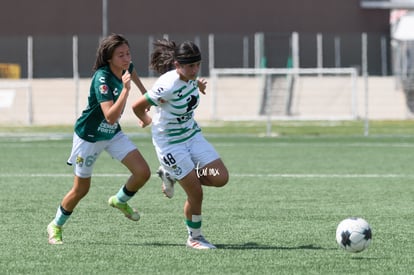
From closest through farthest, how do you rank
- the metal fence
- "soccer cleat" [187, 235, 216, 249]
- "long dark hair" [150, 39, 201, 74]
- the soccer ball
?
the soccer ball < "soccer cleat" [187, 235, 216, 249] < "long dark hair" [150, 39, 201, 74] < the metal fence

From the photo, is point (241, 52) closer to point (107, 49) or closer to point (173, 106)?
point (107, 49)

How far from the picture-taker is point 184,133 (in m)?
9.00

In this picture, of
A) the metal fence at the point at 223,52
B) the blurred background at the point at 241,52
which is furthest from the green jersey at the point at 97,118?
the metal fence at the point at 223,52

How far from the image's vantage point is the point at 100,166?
17.9 meters

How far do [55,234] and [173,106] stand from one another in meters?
1.53

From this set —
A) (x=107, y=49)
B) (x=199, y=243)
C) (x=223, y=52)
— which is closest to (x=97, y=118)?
(x=107, y=49)

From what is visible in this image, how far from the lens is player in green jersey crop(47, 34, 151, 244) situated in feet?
29.7

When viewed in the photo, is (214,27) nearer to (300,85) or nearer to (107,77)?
(300,85)

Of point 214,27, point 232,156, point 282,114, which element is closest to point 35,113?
point 282,114

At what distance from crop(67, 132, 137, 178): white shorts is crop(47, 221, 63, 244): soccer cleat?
0.51 m

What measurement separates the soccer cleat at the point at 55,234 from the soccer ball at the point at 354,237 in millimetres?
2475

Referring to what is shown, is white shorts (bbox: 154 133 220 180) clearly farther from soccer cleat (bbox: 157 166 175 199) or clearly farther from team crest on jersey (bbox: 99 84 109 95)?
team crest on jersey (bbox: 99 84 109 95)

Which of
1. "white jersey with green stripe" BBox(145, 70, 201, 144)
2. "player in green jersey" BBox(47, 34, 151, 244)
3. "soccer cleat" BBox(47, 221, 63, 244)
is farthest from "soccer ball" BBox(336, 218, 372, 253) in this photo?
"soccer cleat" BBox(47, 221, 63, 244)

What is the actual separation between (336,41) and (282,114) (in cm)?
680
